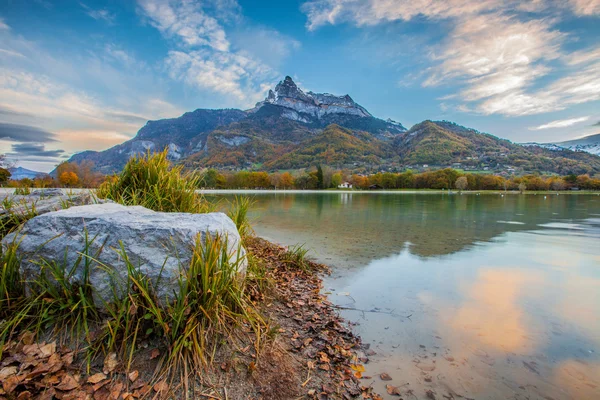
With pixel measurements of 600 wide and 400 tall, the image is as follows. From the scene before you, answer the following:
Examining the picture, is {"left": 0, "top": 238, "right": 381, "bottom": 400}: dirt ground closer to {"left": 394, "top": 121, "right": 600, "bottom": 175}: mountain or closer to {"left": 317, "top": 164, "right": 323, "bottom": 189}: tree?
{"left": 317, "top": 164, "right": 323, "bottom": 189}: tree

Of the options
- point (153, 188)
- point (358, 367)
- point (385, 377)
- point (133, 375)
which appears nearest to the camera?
point (133, 375)

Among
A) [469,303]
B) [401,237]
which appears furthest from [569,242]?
[469,303]

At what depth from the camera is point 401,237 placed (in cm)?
1256

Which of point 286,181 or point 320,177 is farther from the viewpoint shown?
point 286,181

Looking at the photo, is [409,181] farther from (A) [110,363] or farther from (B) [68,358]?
(B) [68,358]

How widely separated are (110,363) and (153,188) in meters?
4.26

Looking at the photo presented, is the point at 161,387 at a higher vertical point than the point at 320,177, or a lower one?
lower

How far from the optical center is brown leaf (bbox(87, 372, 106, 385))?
93.0 inches

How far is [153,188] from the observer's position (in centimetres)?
612

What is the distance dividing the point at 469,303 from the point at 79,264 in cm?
641

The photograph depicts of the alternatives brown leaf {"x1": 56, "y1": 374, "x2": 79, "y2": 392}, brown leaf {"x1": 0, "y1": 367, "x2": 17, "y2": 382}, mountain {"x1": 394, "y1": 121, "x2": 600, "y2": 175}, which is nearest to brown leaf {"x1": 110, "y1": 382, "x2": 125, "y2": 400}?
brown leaf {"x1": 56, "y1": 374, "x2": 79, "y2": 392}

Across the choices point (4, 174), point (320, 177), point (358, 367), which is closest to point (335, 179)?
point (320, 177)

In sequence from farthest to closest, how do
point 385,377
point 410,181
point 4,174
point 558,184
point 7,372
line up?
point 410,181 → point 558,184 → point 4,174 → point 385,377 → point 7,372

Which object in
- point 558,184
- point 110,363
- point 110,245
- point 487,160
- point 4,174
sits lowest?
point 110,363
